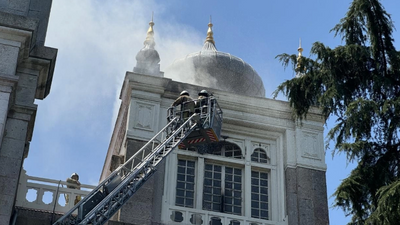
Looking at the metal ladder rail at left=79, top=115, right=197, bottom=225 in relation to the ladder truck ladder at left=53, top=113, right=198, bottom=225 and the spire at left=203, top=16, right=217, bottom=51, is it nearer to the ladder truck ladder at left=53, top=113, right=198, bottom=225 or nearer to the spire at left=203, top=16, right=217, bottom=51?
the ladder truck ladder at left=53, top=113, right=198, bottom=225

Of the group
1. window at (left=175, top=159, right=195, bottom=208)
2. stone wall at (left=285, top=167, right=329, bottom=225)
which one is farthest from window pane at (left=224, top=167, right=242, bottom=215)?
stone wall at (left=285, top=167, right=329, bottom=225)

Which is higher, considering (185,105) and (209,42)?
(209,42)

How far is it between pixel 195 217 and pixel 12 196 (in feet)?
23.1

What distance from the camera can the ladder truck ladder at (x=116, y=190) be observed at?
15781 mm

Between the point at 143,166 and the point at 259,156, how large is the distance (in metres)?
5.61

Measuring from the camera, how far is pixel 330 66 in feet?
57.7

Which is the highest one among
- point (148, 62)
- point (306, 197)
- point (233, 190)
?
point (148, 62)

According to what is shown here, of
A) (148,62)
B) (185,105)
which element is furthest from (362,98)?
(148,62)

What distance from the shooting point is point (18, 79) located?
571 inches

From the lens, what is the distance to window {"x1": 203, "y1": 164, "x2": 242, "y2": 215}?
2078 cm

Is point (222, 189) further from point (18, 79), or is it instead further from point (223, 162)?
point (18, 79)

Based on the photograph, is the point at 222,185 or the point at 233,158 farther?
the point at 233,158

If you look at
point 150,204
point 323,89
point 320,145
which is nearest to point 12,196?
point 150,204

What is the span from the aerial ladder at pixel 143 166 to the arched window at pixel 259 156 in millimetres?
2815
